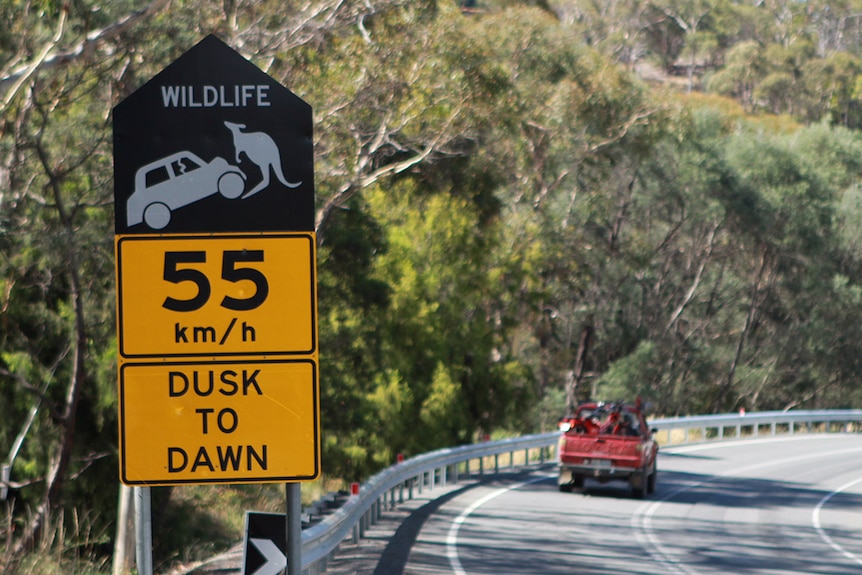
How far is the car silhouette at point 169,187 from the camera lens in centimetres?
529

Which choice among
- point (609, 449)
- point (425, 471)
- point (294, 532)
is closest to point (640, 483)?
point (609, 449)

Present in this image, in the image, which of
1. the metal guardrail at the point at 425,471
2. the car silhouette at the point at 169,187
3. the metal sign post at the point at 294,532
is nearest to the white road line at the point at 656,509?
the metal guardrail at the point at 425,471

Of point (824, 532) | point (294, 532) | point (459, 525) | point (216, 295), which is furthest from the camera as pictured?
point (824, 532)

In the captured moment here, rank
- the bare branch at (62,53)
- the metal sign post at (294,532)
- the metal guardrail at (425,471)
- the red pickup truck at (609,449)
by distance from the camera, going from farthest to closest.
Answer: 1. the red pickup truck at (609,449)
2. the bare branch at (62,53)
3. the metal guardrail at (425,471)
4. the metal sign post at (294,532)

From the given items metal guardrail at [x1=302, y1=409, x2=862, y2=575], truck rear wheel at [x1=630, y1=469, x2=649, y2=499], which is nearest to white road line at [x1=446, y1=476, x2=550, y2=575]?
metal guardrail at [x1=302, y1=409, x2=862, y2=575]

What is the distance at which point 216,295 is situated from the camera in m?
5.28

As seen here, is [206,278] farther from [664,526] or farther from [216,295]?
[664,526]

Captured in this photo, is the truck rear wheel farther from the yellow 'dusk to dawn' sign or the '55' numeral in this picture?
the '55' numeral

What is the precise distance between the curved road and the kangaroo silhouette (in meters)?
9.29

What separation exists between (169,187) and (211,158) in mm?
224

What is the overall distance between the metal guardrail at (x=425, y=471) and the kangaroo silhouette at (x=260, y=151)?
20.7 ft

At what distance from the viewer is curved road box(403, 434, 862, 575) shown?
15.1 meters

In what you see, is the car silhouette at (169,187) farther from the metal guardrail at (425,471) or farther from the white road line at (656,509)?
the white road line at (656,509)

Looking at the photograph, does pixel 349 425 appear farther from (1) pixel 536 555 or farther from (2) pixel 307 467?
(2) pixel 307 467
